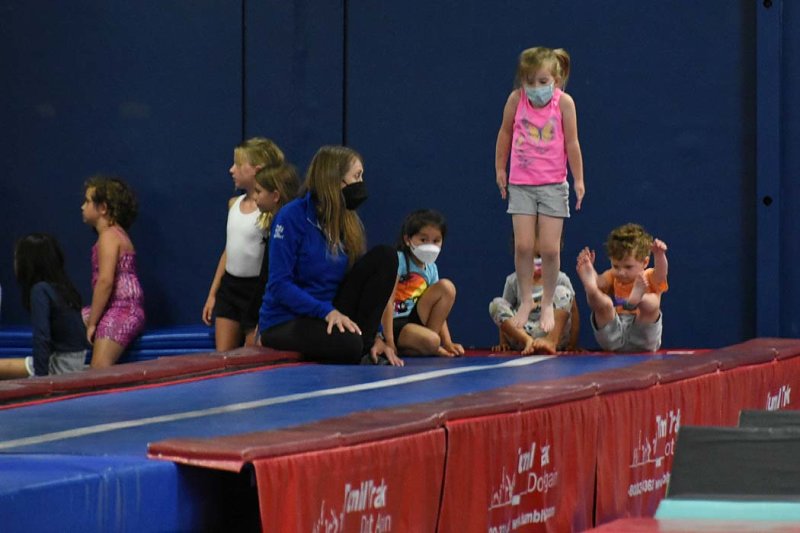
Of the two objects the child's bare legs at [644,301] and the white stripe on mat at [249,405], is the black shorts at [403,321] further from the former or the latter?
the child's bare legs at [644,301]

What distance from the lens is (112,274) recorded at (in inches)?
318

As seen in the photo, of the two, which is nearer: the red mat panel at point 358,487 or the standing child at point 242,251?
the red mat panel at point 358,487

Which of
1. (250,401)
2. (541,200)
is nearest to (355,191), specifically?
(541,200)

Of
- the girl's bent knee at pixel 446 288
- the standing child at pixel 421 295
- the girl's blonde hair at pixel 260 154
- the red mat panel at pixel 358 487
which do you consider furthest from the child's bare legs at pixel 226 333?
the red mat panel at pixel 358 487

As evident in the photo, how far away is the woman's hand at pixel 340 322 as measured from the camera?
6.12 metres

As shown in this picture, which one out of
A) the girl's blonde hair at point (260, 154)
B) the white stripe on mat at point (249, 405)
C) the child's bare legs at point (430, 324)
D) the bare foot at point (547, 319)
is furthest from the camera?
the girl's blonde hair at point (260, 154)

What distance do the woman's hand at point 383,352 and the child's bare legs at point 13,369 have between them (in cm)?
230

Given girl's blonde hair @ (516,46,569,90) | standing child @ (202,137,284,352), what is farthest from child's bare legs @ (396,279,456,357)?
girl's blonde hair @ (516,46,569,90)

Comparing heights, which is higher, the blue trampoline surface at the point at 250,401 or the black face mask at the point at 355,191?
the black face mask at the point at 355,191

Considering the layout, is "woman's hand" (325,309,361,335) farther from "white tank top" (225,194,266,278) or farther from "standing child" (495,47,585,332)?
"white tank top" (225,194,266,278)

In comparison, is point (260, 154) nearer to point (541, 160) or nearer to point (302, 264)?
point (302, 264)

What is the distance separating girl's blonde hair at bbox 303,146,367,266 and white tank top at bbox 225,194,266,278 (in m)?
1.20

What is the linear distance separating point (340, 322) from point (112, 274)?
2.40 metres

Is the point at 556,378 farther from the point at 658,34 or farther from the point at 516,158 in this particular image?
the point at 658,34
